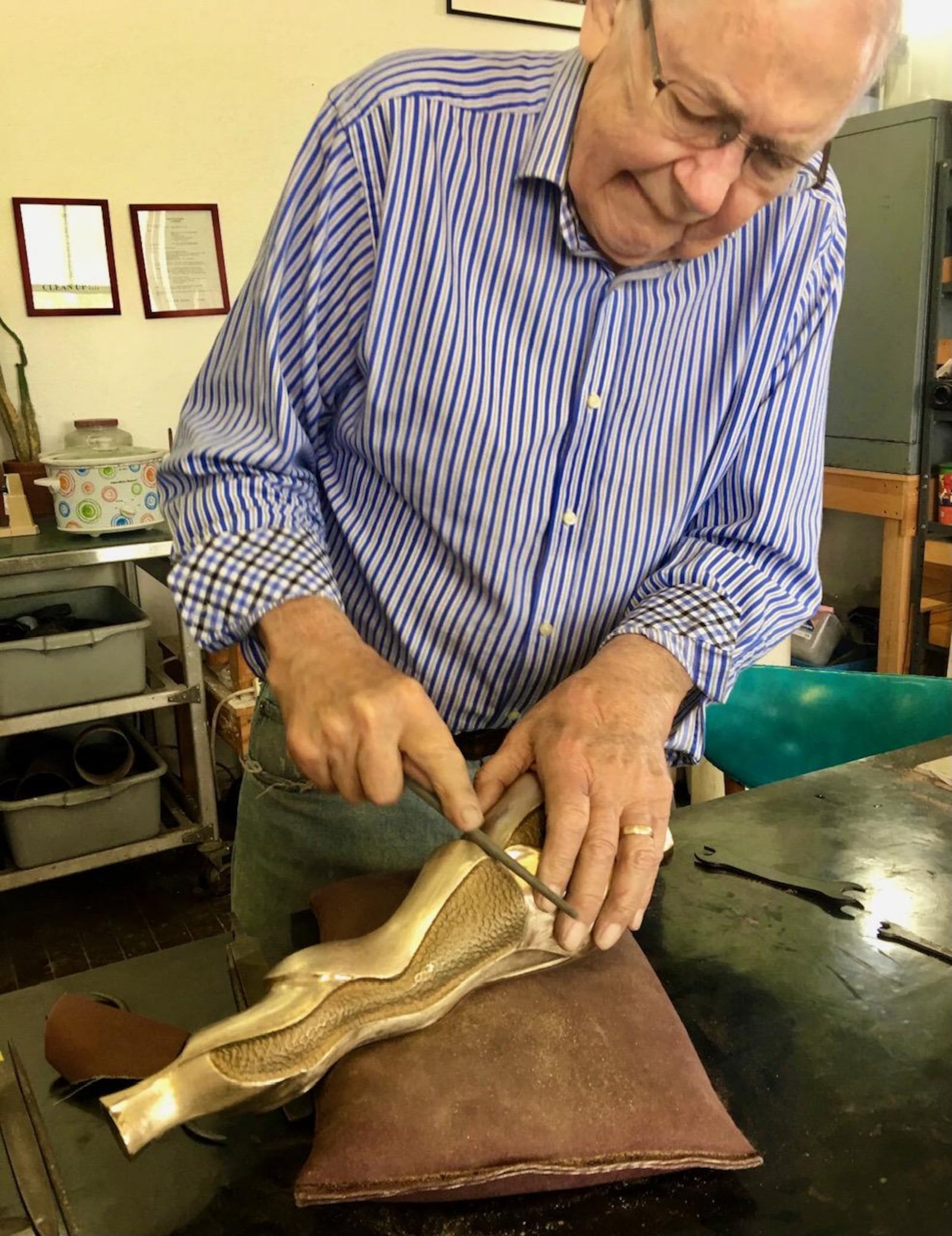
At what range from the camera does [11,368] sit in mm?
2686

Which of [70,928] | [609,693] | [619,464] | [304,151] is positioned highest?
[304,151]

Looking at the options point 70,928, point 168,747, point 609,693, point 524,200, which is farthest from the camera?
Answer: point 168,747

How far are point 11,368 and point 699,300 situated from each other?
7.13 feet

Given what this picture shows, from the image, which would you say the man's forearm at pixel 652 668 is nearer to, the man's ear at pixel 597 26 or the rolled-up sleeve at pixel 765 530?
the rolled-up sleeve at pixel 765 530

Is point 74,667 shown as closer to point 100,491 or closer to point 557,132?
point 100,491

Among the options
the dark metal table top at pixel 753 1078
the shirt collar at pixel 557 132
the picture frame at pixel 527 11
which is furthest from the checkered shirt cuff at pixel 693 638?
the picture frame at pixel 527 11

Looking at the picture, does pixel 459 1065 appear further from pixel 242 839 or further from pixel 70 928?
pixel 70 928

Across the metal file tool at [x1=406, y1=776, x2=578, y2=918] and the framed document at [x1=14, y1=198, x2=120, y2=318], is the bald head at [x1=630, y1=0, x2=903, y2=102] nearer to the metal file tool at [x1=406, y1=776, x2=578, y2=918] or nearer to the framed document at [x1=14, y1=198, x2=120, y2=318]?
the metal file tool at [x1=406, y1=776, x2=578, y2=918]

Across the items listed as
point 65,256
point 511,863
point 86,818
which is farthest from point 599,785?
point 65,256

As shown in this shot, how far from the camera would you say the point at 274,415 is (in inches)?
38.9

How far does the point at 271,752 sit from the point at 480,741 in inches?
10.3

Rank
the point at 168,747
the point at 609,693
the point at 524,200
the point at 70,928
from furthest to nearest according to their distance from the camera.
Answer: the point at 168,747 → the point at 70,928 → the point at 524,200 → the point at 609,693

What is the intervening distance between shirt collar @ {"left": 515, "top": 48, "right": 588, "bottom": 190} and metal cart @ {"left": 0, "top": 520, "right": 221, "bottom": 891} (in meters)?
1.68

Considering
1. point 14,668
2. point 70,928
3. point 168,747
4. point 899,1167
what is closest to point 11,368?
point 14,668
